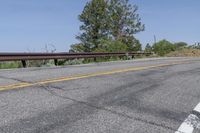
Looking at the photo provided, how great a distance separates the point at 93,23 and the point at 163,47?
19.6 metres

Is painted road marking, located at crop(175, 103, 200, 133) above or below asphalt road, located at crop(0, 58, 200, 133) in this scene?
below

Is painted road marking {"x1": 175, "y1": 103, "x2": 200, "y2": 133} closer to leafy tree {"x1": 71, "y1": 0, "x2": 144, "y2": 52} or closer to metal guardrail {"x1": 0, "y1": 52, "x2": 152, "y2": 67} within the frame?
metal guardrail {"x1": 0, "y1": 52, "x2": 152, "y2": 67}

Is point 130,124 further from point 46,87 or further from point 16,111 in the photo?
point 46,87

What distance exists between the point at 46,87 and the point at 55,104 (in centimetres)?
196

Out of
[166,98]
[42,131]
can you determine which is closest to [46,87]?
[166,98]

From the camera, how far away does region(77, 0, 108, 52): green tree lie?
62.7 meters

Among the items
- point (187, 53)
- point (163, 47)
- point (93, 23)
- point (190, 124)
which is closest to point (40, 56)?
point (190, 124)

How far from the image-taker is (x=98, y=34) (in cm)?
6538

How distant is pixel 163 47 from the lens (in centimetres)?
4716

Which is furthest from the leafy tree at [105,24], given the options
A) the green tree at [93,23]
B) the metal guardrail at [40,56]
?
the metal guardrail at [40,56]

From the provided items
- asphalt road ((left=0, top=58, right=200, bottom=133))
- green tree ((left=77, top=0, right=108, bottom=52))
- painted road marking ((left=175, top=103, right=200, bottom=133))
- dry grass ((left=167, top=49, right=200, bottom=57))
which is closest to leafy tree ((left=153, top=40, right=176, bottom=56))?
dry grass ((left=167, top=49, right=200, bottom=57))

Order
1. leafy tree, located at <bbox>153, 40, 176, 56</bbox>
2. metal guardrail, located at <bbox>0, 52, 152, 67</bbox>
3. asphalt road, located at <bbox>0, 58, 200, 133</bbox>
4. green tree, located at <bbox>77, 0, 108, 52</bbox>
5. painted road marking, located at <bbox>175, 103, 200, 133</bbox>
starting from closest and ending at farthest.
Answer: asphalt road, located at <bbox>0, 58, 200, 133</bbox> → painted road marking, located at <bbox>175, 103, 200, 133</bbox> → metal guardrail, located at <bbox>0, 52, 152, 67</bbox> → leafy tree, located at <bbox>153, 40, 176, 56</bbox> → green tree, located at <bbox>77, 0, 108, 52</bbox>

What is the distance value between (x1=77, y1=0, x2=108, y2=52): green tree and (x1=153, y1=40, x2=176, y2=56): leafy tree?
55.6 ft

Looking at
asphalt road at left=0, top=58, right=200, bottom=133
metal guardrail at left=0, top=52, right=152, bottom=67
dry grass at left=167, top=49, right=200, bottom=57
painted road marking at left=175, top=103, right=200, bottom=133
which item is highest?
metal guardrail at left=0, top=52, right=152, bottom=67
